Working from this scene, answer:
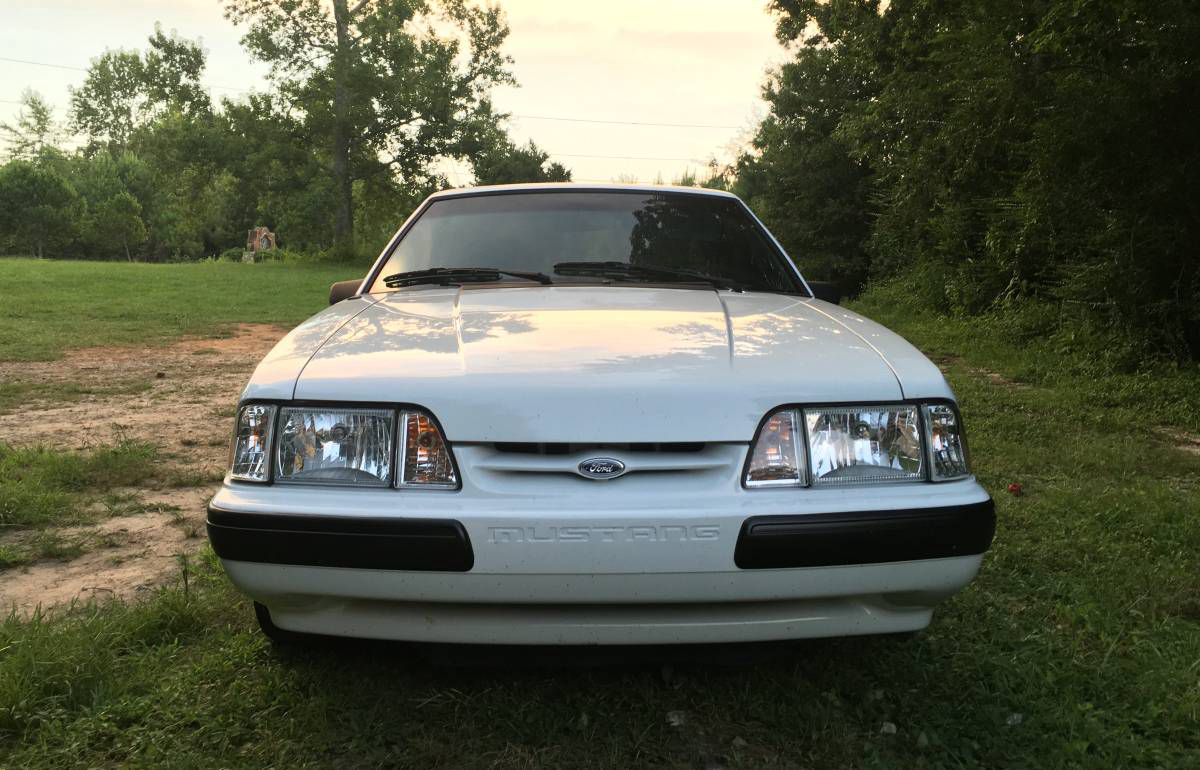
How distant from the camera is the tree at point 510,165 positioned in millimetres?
42062

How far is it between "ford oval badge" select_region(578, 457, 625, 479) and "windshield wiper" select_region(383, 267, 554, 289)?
1197 mm

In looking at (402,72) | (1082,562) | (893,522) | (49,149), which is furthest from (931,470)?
(49,149)

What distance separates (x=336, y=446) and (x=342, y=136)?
41.6 metres

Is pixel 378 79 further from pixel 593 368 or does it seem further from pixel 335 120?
pixel 593 368

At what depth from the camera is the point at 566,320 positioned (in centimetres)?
245

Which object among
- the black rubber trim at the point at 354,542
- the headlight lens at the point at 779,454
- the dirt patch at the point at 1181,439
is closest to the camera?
the black rubber trim at the point at 354,542

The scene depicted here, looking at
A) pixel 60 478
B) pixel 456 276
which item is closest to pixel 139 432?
pixel 60 478

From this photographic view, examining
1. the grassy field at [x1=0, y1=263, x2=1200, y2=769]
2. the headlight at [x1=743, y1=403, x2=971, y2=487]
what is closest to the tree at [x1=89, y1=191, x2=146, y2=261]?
the grassy field at [x1=0, y1=263, x2=1200, y2=769]

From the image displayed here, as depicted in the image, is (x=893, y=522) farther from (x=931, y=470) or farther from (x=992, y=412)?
(x=992, y=412)

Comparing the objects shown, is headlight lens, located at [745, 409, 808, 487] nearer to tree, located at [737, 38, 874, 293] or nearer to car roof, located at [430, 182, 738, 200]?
car roof, located at [430, 182, 738, 200]

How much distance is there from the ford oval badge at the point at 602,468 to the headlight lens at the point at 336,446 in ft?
1.40

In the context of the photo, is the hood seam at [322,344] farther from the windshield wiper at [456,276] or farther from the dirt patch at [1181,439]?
the dirt patch at [1181,439]

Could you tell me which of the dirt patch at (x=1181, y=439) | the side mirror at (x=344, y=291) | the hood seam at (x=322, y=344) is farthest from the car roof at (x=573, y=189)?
the dirt patch at (x=1181, y=439)

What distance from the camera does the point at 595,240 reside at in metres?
3.24
